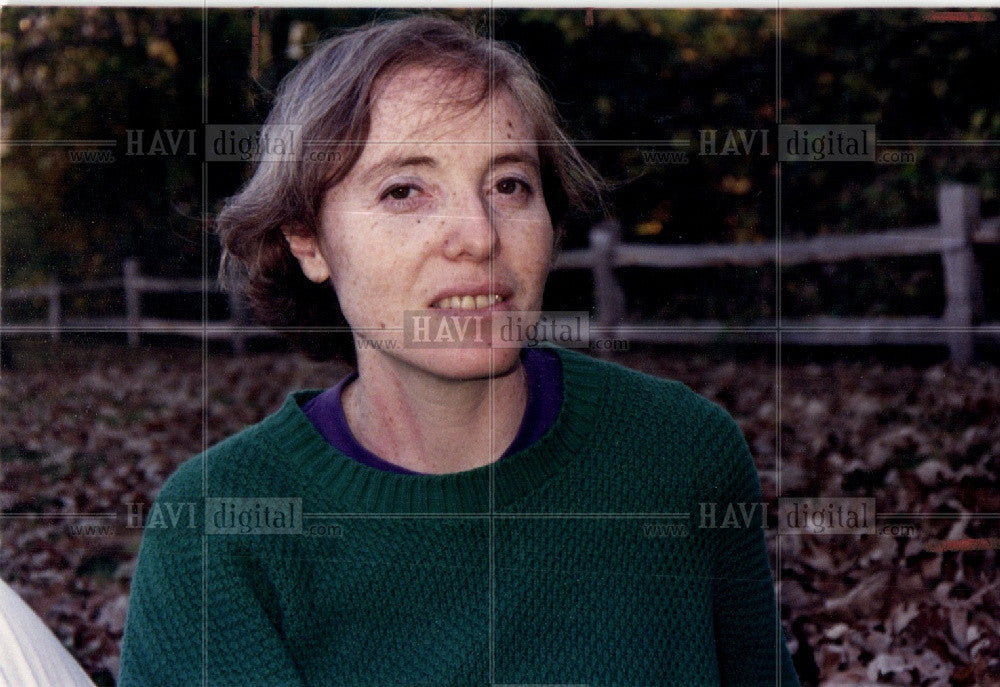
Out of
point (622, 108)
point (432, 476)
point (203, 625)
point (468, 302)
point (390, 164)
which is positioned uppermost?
point (622, 108)

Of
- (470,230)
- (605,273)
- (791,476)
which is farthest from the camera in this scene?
(791,476)

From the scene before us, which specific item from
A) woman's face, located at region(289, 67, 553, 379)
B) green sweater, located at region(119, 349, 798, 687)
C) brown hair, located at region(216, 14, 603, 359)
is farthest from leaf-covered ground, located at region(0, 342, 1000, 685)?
woman's face, located at region(289, 67, 553, 379)

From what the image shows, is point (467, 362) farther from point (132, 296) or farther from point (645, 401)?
point (132, 296)

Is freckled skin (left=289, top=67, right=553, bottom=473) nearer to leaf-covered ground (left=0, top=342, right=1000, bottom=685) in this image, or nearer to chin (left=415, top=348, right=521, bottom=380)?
chin (left=415, top=348, right=521, bottom=380)

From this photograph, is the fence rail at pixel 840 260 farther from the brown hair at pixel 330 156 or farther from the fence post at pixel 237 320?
the fence post at pixel 237 320

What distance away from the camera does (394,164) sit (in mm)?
1510

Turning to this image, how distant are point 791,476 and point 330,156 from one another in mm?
1023

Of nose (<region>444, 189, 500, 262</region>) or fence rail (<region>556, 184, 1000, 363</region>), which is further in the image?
fence rail (<region>556, 184, 1000, 363</region>)

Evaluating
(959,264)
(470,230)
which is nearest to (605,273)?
(470,230)

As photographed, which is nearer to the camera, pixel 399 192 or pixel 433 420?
pixel 399 192

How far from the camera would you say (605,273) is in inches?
70.2

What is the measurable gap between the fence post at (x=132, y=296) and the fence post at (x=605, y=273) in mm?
797

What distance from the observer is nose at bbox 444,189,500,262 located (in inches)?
58.3

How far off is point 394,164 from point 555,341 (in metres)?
0.45
